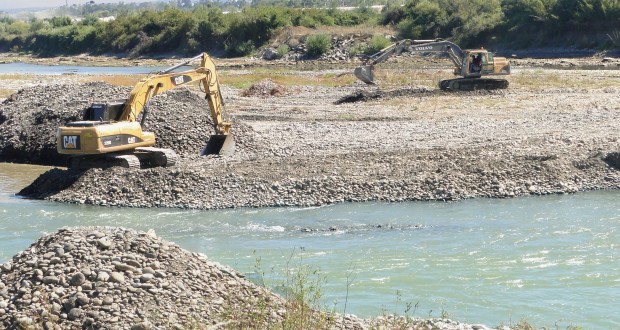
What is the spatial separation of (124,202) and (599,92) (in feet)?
67.2

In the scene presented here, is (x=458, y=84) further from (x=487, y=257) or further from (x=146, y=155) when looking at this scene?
(x=487, y=257)

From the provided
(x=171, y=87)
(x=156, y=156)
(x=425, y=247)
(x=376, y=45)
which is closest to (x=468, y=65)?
(x=171, y=87)

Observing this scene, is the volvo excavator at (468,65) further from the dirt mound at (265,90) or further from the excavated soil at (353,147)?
the dirt mound at (265,90)

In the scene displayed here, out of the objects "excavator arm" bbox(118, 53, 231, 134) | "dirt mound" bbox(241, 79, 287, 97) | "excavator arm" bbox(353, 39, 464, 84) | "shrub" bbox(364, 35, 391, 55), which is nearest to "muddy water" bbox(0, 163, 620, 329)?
"excavator arm" bbox(118, 53, 231, 134)

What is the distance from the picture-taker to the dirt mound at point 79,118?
2453cm

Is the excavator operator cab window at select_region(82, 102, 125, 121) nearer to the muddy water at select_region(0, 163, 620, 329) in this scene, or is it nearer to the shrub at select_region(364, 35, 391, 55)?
the muddy water at select_region(0, 163, 620, 329)

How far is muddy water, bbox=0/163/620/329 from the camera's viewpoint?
12430mm

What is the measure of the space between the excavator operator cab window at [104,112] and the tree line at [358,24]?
151ft

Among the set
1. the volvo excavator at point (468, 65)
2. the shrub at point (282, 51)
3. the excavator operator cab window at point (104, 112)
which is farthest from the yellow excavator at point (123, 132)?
the shrub at point (282, 51)

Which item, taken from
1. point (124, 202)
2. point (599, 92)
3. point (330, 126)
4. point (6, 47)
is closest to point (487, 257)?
point (124, 202)

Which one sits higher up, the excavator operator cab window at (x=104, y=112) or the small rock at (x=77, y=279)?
the excavator operator cab window at (x=104, y=112)

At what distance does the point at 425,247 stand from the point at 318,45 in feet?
188

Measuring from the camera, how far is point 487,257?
15008mm

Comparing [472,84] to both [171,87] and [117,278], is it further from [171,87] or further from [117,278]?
[117,278]
